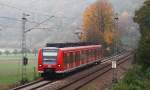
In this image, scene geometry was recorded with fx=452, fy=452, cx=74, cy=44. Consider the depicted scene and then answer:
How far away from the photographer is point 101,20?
99.9m

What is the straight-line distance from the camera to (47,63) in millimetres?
46625

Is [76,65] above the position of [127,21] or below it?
below

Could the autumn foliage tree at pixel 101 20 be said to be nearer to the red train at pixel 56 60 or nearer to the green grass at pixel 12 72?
the green grass at pixel 12 72

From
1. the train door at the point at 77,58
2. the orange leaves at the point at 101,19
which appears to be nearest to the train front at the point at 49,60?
the train door at the point at 77,58

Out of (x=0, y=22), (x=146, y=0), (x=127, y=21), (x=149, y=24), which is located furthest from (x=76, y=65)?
(x=0, y=22)

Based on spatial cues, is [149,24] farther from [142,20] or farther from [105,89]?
[105,89]

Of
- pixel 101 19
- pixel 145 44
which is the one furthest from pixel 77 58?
pixel 101 19

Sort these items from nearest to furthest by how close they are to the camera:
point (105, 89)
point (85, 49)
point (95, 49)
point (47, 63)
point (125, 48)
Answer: point (105, 89) → point (47, 63) → point (85, 49) → point (95, 49) → point (125, 48)

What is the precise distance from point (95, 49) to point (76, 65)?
15470mm

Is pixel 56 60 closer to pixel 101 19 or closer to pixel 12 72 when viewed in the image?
pixel 12 72

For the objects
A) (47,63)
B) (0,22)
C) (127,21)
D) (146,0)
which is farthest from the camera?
(0,22)

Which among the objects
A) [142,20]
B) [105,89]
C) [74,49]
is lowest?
[105,89]

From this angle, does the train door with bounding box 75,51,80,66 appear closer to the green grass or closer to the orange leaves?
the green grass

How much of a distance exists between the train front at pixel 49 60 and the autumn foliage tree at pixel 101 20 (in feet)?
166
